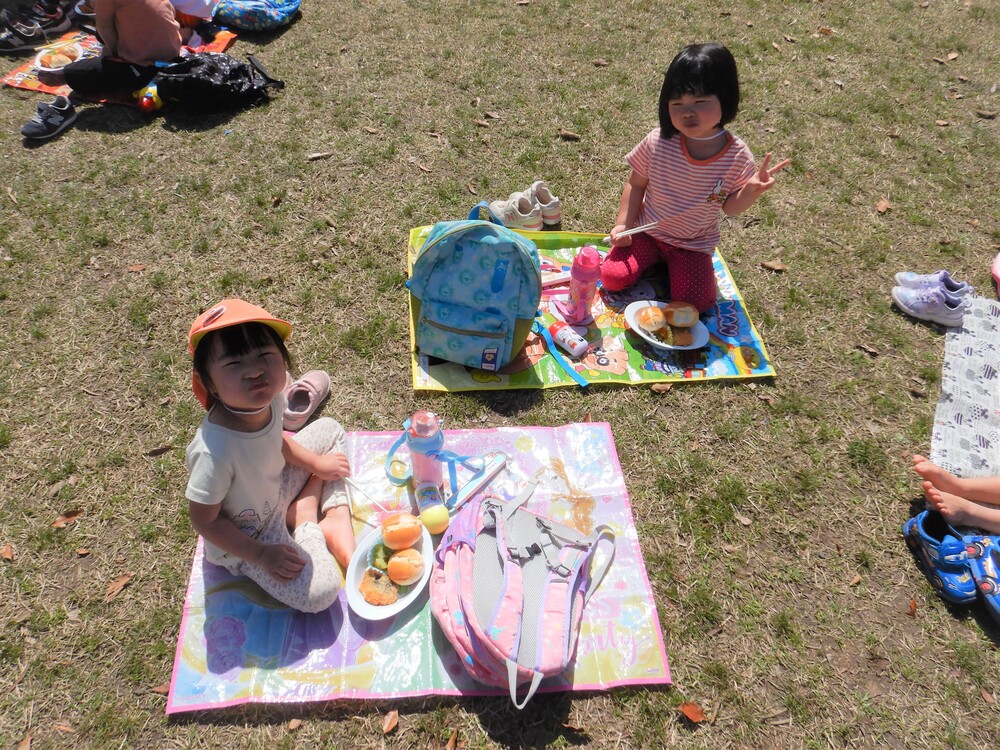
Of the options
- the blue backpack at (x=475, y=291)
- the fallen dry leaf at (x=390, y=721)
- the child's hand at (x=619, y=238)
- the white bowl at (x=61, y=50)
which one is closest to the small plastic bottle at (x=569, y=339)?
the blue backpack at (x=475, y=291)

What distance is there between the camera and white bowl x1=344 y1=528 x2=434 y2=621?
2789 millimetres

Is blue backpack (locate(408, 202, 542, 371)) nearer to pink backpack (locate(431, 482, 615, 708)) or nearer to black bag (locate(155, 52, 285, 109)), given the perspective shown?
pink backpack (locate(431, 482, 615, 708))

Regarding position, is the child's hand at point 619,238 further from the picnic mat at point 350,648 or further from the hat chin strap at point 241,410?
the hat chin strap at point 241,410

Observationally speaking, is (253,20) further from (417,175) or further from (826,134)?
(826,134)

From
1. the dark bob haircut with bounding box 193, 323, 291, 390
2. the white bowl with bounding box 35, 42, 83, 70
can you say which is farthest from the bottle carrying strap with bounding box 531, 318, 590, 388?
the white bowl with bounding box 35, 42, 83, 70

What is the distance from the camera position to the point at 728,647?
2885 mm

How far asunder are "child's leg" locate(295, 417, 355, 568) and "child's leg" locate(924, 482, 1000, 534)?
10.2 ft

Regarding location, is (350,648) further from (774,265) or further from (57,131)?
(57,131)

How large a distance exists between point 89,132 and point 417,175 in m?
3.10

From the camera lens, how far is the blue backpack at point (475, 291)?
3.65m

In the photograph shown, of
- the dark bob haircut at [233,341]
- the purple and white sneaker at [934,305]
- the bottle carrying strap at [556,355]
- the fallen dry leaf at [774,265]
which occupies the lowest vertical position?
the bottle carrying strap at [556,355]

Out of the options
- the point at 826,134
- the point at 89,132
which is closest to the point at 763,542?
the point at 826,134

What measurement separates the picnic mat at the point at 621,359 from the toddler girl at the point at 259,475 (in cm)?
97

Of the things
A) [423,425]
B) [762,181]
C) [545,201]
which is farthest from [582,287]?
[423,425]
